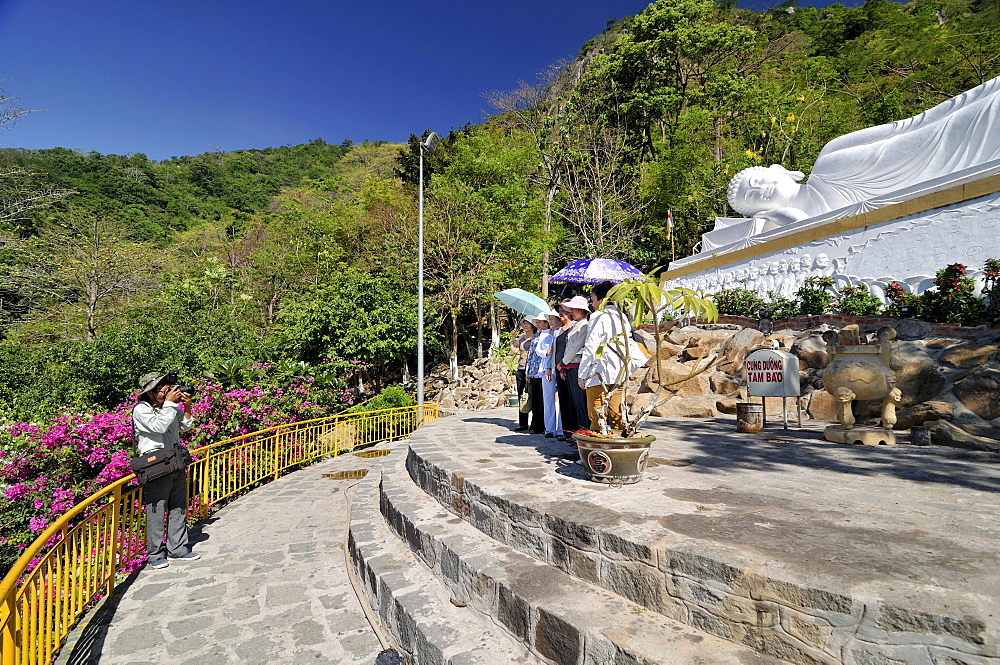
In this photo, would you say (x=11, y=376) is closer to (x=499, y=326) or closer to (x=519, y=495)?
(x=519, y=495)

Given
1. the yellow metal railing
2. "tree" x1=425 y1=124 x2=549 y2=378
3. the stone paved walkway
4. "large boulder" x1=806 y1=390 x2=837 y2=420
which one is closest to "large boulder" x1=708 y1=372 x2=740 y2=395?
"large boulder" x1=806 y1=390 x2=837 y2=420

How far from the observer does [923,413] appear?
18.4 feet

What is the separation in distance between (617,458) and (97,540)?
158 inches

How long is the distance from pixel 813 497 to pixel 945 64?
86.6 ft

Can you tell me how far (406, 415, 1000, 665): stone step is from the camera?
167cm

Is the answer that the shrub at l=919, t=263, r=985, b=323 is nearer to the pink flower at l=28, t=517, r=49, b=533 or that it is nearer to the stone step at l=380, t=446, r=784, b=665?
the stone step at l=380, t=446, r=784, b=665

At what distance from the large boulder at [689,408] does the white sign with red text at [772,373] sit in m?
2.04

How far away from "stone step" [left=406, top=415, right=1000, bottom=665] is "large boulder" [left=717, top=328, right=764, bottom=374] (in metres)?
6.46

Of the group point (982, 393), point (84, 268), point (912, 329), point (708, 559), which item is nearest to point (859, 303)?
point (912, 329)

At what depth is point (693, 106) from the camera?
2305 centimetres

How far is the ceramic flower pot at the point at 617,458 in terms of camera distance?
368cm

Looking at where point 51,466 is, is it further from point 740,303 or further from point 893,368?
point 740,303

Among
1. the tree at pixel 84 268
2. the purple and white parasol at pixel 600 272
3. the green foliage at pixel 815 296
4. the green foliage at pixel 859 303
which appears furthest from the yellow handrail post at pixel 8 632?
the tree at pixel 84 268

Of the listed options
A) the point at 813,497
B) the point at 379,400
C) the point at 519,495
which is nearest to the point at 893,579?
the point at 813,497
